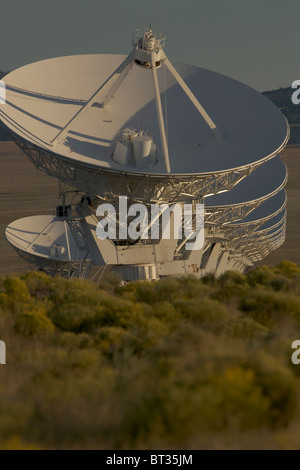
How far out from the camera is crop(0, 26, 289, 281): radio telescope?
33.3 m

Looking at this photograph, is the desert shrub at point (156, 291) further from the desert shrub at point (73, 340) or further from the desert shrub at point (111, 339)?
the desert shrub at point (73, 340)

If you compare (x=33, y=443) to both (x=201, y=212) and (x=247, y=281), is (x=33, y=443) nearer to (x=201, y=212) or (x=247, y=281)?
(x=247, y=281)

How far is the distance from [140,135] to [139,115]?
13.2 ft

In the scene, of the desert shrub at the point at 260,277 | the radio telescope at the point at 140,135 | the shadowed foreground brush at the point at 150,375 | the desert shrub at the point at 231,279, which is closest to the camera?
the shadowed foreground brush at the point at 150,375

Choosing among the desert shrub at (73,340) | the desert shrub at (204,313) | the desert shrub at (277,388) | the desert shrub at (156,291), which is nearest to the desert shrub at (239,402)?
the desert shrub at (277,388)

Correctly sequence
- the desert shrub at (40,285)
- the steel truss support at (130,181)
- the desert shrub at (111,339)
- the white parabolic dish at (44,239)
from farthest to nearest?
the white parabolic dish at (44,239) → the steel truss support at (130,181) → the desert shrub at (40,285) → the desert shrub at (111,339)

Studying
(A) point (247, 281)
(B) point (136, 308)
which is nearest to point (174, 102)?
(A) point (247, 281)

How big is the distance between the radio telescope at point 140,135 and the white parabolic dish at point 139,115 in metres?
0.06

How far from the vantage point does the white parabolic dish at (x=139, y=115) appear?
34156mm

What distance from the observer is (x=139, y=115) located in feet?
126

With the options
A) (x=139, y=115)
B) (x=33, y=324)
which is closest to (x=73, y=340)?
(x=33, y=324)

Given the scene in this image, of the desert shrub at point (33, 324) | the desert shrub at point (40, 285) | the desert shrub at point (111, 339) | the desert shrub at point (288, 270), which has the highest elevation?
the desert shrub at point (288, 270)

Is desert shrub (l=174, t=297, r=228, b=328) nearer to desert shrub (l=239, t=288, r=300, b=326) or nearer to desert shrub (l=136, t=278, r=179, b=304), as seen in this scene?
desert shrub (l=239, t=288, r=300, b=326)

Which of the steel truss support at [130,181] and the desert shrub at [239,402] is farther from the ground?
the steel truss support at [130,181]
